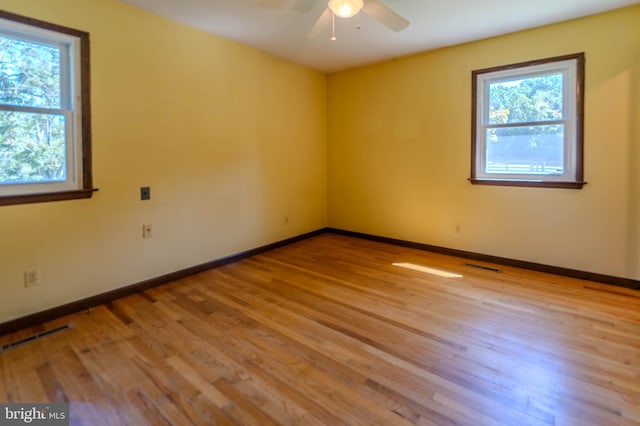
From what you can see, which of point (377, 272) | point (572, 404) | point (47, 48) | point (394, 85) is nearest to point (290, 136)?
point (394, 85)

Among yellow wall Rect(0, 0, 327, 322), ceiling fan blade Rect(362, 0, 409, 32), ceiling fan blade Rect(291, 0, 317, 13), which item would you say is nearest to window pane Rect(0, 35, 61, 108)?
yellow wall Rect(0, 0, 327, 322)

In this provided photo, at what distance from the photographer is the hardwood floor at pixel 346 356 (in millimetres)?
1652

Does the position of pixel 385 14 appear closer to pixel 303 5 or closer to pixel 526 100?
pixel 303 5

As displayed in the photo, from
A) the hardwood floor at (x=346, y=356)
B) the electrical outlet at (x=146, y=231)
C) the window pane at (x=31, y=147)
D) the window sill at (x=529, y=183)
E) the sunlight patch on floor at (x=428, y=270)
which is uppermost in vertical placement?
Result: the window pane at (x=31, y=147)

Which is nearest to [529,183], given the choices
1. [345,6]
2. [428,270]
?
[428,270]

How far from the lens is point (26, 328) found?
2.44 meters

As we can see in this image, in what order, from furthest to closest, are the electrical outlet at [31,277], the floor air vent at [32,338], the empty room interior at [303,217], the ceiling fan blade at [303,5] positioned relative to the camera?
the ceiling fan blade at [303,5] < the electrical outlet at [31,277] < the floor air vent at [32,338] < the empty room interior at [303,217]

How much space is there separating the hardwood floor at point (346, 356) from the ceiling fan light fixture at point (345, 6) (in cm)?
216

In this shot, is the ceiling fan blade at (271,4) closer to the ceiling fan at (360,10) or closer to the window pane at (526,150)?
the ceiling fan at (360,10)

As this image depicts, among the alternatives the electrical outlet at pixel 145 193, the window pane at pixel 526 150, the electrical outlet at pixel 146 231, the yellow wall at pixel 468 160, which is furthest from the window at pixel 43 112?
the window pane at pixel 526 150

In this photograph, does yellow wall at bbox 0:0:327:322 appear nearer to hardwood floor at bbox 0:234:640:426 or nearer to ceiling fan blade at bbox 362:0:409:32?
hardwood floor at bbox 0:234:640:426

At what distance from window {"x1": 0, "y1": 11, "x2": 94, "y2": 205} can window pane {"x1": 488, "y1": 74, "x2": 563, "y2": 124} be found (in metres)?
3.89

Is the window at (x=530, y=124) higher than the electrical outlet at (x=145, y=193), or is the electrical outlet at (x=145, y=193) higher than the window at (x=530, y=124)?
the window at (x=530, y=124)

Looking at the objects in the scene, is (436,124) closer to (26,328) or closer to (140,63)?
(140,63)
